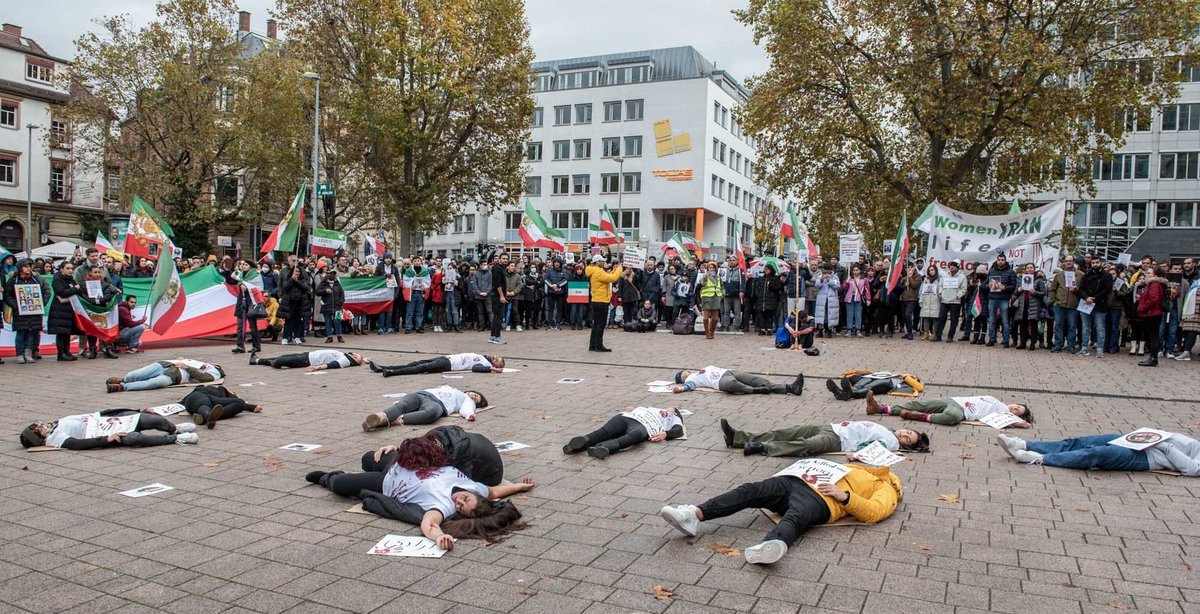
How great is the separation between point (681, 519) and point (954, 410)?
206 inches

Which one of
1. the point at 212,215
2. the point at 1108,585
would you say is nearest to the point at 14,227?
the point at 212,215

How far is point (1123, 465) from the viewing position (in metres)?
6.80

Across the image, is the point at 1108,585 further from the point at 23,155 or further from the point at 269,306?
the point at 23,155

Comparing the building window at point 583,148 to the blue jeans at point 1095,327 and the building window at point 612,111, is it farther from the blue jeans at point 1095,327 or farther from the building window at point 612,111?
the blue jeans at point 1095,327

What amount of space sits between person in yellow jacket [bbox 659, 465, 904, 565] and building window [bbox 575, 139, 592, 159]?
218 ft

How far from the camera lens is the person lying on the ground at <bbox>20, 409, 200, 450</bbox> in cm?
718

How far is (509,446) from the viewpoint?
298 inches

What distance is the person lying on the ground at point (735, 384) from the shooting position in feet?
35.3

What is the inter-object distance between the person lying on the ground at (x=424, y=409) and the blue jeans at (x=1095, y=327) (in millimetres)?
13650

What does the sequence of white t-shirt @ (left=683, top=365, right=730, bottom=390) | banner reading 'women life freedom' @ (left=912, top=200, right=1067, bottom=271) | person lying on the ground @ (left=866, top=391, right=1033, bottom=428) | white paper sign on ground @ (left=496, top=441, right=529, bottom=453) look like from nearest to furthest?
1. white paper sign on ground @ (left=496, top=441, right=529, bottom=453)
2. person lying on the ground @ (left=866, top=391, right=1033, bottom=428)
3. white t-shirt @ (left=683, top=365, right=730, bottom=390)
4. banner reading 'women life freedom' @ (left=912, top=200, right=1067, bottom=271)

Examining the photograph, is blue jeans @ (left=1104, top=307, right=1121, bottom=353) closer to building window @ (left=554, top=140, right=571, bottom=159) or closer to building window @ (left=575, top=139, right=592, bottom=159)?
building window @ (left=575, top=139, right=592, bottom=159)

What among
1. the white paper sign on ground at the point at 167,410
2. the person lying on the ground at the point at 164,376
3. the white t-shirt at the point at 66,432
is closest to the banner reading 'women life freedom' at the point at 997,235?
the person lying on the ground at the point at 164,376

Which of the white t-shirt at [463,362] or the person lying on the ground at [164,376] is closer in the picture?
the person lying on the ground at [164,376]

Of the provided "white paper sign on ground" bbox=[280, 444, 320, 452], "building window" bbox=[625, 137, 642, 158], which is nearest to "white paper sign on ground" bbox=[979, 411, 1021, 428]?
"white paper sign on ground" bbox=[280, 444, 320, 452]
